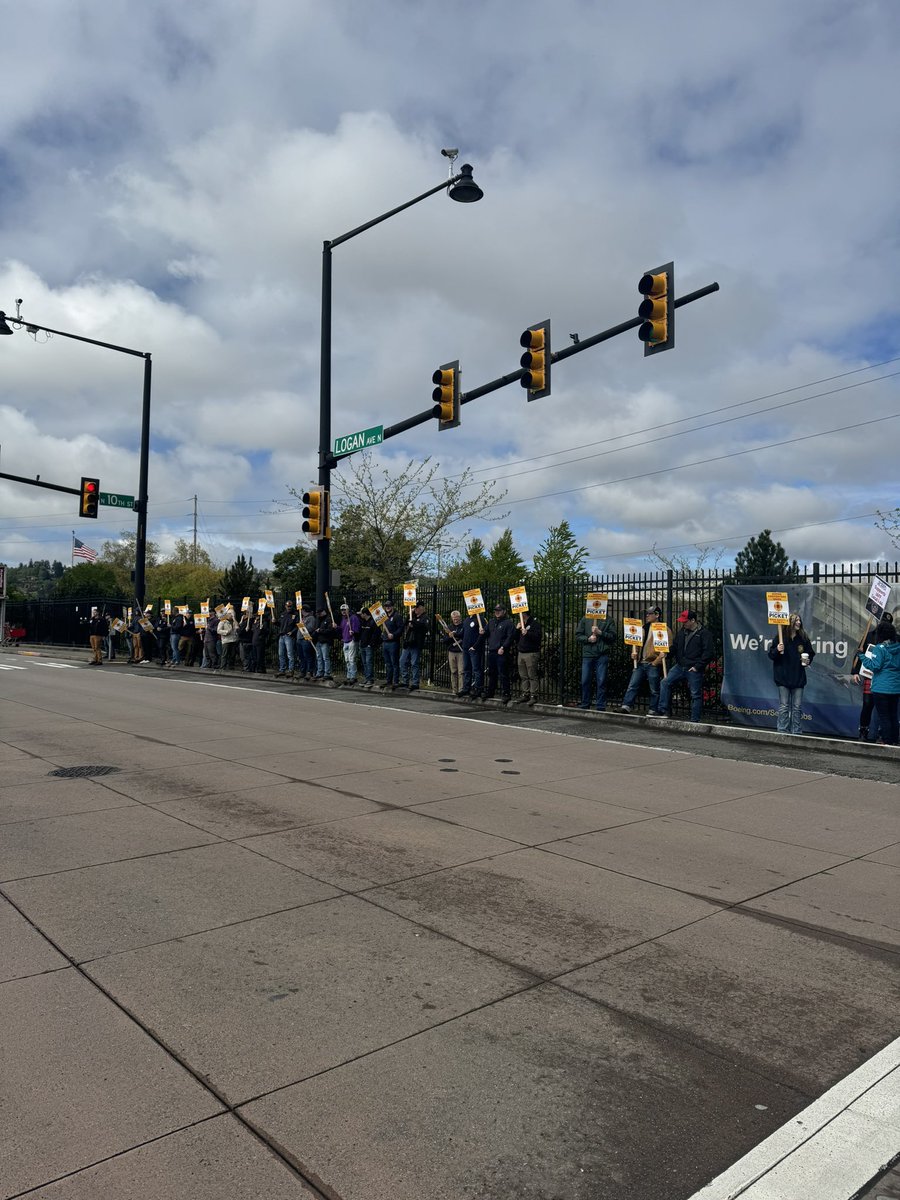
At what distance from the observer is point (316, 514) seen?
20406mm

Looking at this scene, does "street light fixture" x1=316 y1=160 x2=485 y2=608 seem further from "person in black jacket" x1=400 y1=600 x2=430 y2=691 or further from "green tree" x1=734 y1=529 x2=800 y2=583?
"green tree" x1=734 y1=529 x2=800 y2=583

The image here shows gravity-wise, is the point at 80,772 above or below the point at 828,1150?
above

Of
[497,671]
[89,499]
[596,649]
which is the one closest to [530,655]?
[497,671]

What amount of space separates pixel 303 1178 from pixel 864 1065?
2231mm

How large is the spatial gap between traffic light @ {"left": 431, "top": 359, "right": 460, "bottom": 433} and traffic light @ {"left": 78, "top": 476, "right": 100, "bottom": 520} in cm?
1638

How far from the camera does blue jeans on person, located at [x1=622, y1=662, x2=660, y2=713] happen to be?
14.6 metres

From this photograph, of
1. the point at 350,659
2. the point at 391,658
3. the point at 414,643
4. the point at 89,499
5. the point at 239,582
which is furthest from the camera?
the point at 239,582

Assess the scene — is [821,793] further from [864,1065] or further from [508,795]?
[864,1065]

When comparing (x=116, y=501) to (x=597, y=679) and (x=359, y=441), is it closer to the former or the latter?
(x=359, y=441)

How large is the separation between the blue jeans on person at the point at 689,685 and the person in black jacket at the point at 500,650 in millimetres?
3211

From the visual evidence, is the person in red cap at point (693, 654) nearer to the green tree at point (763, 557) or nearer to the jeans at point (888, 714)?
the jeans at point (888, 714)

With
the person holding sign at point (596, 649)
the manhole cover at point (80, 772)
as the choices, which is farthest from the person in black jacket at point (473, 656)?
the manhole cover at point (80, 772)

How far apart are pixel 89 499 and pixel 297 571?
19.7 metres

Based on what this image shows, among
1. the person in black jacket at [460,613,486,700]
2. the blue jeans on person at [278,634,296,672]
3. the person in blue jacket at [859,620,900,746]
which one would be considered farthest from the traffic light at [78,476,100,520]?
the person in blue jacket at [859,620,900,746]
